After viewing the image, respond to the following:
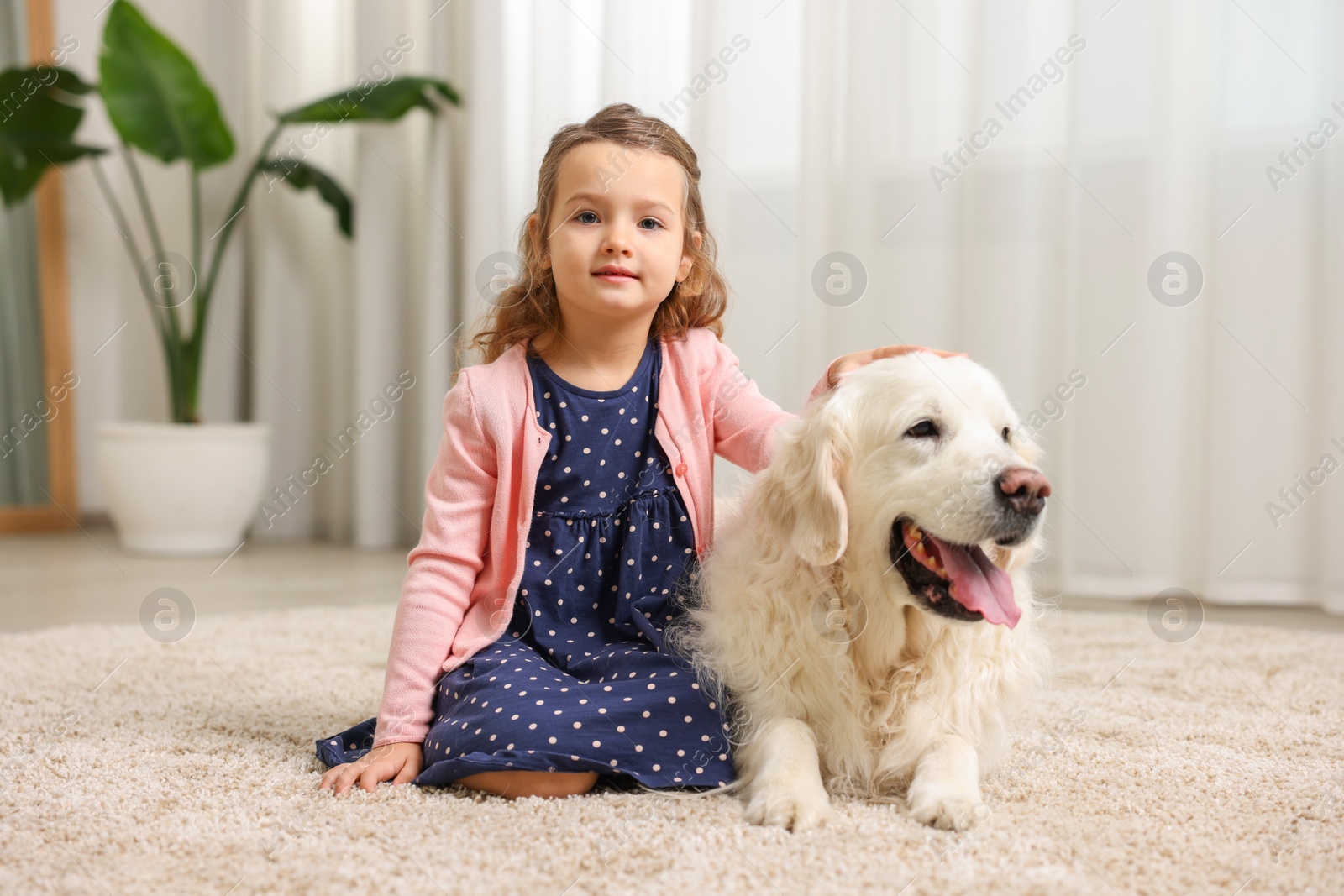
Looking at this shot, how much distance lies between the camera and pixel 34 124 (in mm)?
4176

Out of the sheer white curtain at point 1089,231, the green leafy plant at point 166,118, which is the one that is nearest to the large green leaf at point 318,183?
the green leafy plant at point 166,118

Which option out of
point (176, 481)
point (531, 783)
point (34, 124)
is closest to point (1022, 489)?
point (531, 783)

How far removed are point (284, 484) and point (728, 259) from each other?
8.66 feet

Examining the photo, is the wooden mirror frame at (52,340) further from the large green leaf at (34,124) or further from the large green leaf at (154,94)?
the large green leaf at (154,94)

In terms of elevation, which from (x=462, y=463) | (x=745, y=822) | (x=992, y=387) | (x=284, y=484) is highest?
(x=992, y=387)

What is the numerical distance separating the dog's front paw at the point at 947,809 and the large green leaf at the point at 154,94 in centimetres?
A: 381

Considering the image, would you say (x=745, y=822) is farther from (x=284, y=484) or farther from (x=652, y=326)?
(x=284, y=484)

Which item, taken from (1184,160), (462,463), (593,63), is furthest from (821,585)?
(593,63)

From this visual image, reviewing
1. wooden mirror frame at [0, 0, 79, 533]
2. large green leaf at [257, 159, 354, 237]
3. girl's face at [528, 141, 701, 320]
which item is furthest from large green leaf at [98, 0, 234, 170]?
girl's face at [528, 141, 701, 320]

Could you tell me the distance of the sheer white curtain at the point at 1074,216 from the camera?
276cm

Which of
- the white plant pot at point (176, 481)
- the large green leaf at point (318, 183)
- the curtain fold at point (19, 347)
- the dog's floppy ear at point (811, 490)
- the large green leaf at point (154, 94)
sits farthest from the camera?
the curtain fold at point (19, 347)

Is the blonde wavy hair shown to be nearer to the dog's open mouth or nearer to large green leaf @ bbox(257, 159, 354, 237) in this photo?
the dog's open mouth

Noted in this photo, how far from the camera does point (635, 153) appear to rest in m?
1.61

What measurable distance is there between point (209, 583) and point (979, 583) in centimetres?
279
